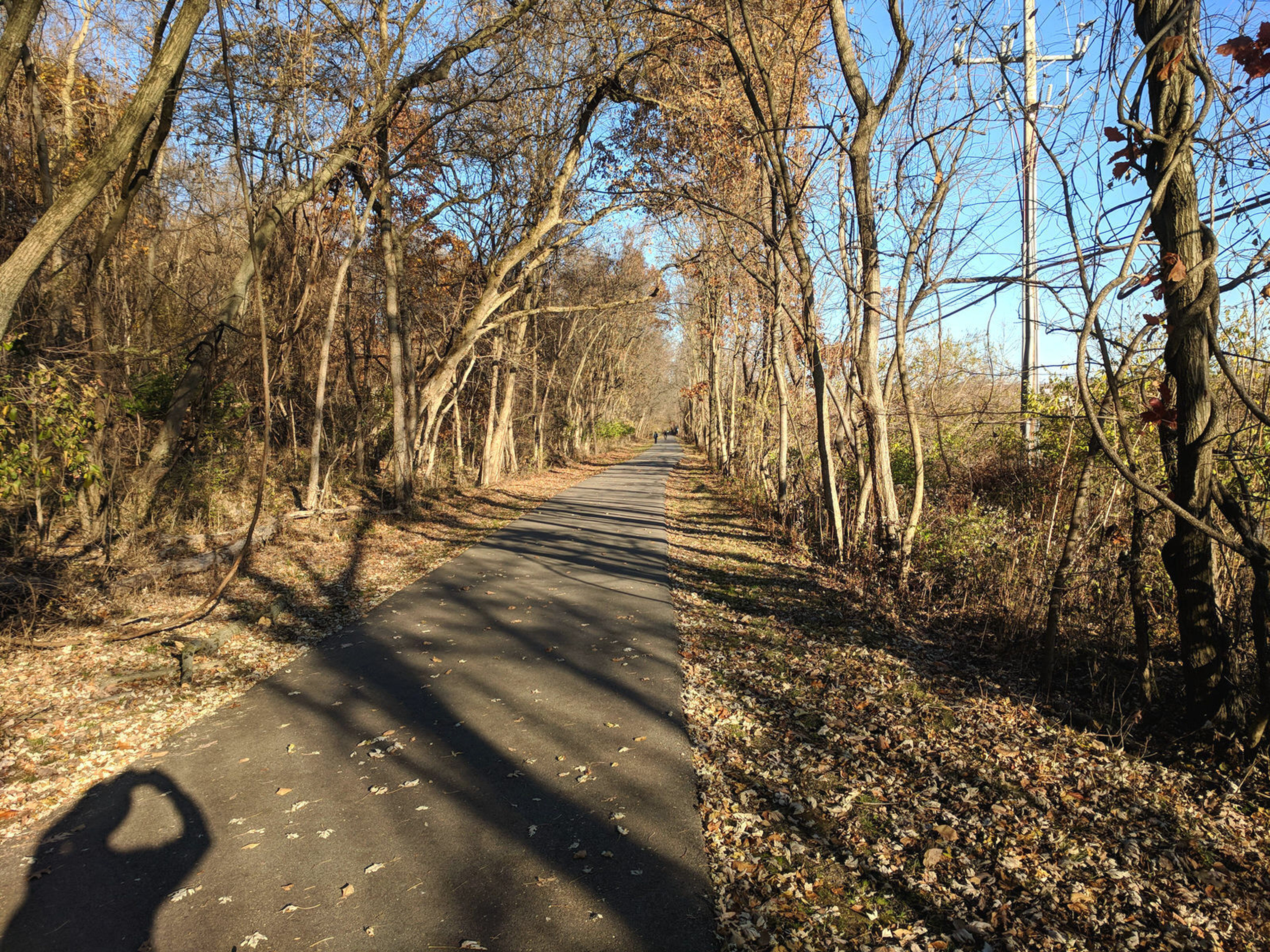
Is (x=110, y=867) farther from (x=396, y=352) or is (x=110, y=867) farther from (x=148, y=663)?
(x=396, y=352)

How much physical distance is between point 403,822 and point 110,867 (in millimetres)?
1348

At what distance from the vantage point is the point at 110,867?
11.2 feet

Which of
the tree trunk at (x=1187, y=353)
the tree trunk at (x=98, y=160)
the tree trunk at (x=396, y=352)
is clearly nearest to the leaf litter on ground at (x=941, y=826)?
the tree trunk at (x=1187, y=353)

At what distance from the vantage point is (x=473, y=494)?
19.4 meters

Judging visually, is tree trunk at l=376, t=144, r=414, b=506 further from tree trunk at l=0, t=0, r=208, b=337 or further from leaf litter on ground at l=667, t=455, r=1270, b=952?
leaf litter on ground at l=667, t=455, r=1270, b=952

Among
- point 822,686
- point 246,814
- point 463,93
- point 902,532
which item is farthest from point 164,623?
point 463,93

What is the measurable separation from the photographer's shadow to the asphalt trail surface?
0.4 inches

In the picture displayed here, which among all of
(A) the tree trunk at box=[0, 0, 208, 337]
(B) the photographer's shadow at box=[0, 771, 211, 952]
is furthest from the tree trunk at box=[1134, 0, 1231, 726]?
(A) the tree trunk at box=[0, 0, 208, 337]

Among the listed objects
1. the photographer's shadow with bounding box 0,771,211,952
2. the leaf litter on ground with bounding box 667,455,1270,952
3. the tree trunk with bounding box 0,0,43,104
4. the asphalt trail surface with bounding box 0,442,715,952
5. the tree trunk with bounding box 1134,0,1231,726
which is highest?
the tree trunk with bounding box 0,0,43,104

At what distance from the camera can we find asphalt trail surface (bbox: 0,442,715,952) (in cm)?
302

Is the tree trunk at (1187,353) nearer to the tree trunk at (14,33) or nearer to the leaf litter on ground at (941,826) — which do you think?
the leaf litter on ground at (941,826)

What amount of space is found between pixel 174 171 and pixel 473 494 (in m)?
9.75

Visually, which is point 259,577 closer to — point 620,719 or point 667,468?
point 620,719

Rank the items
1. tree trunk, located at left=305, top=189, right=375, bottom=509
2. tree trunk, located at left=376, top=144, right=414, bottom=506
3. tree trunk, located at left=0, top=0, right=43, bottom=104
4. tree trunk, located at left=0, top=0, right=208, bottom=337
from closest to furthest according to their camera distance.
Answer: tree trunk, located at left=0, top=0, right=43, bottom=104 → tree trunk, located at left=0, top=0, right=208, bottom=337 → tree trunk, located at left=305, top=189, right=375, bottom=509 → tree trunk, located at left=376, top=144, right=414, bottom=506
